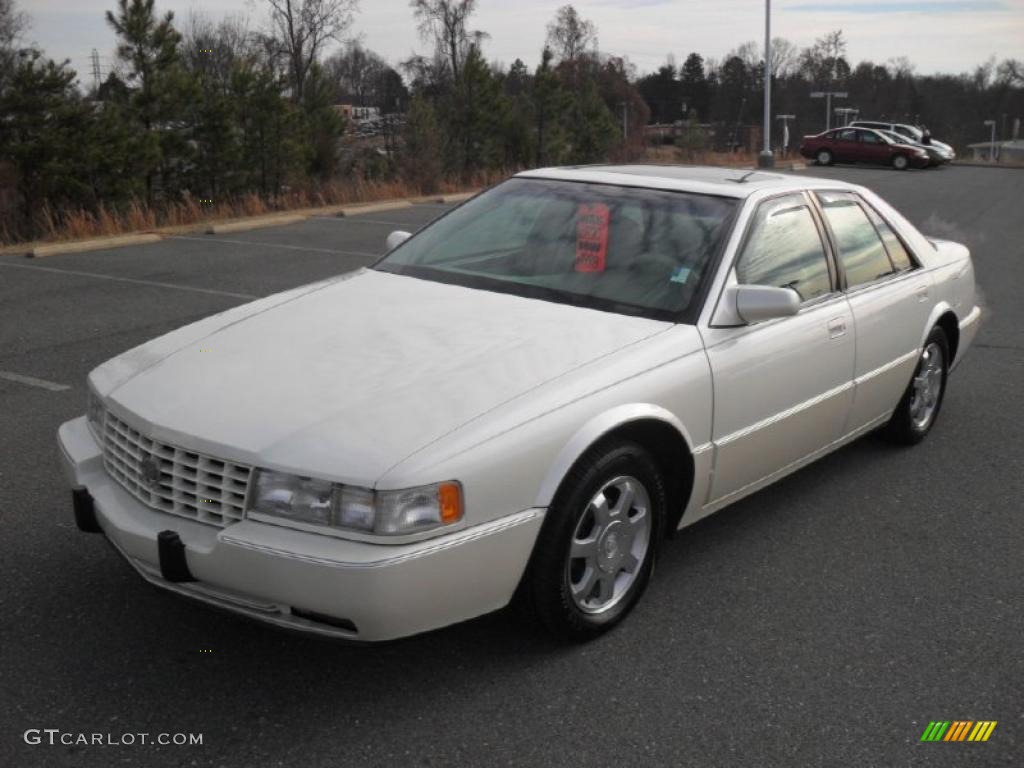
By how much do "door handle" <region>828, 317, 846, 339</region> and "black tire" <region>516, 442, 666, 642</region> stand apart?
136cm

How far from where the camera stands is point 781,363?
4395mm

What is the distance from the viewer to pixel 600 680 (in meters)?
3.47

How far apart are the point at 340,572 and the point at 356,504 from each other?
0.62 feet

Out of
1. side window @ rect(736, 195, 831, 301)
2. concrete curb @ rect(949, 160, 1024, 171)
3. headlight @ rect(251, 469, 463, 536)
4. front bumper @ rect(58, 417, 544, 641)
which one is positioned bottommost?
concrete curb @ rect(949, 160, 1024, 171)

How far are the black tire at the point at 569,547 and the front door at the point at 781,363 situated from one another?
0.52m

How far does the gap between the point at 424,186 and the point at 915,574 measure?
68.0 ft

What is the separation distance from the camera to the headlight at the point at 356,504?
9.93ft

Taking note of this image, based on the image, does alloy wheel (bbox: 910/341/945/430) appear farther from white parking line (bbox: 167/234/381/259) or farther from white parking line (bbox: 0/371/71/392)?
white parking line (bbox: 167/234/381/259)

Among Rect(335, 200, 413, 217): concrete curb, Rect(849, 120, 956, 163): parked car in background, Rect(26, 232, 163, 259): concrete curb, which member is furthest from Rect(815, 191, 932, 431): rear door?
Rect(849, 120, 956, 163): parked car in background

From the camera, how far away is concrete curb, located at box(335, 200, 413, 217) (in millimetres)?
19408

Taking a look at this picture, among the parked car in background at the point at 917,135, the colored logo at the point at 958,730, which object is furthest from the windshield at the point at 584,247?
the parked car in background at the point at 917,135

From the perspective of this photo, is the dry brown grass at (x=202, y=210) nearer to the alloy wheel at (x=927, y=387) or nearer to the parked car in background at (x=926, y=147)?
the alloy wheel at (x=927, y=387)

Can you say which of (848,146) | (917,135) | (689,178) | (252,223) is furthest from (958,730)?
(917,135)

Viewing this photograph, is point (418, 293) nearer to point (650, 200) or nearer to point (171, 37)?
point (650, 200)
